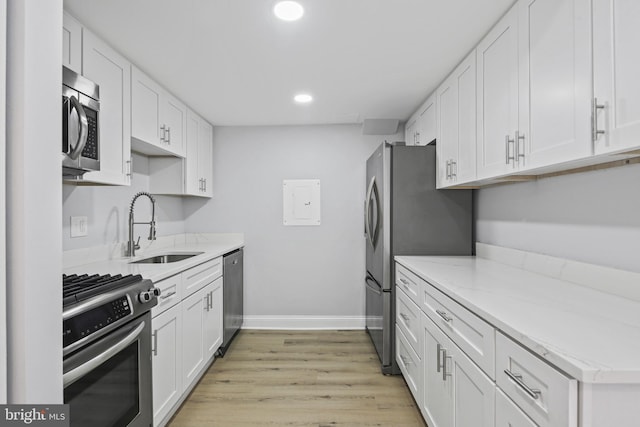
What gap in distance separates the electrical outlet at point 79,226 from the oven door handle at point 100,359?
3.25 ft

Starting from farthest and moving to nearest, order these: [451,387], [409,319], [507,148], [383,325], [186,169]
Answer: [186,169], [383,325], [409,319], [507,148], [451,387]

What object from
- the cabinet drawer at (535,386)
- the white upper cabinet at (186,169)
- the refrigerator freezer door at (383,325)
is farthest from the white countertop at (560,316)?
the white upper cabinet at (186,169)

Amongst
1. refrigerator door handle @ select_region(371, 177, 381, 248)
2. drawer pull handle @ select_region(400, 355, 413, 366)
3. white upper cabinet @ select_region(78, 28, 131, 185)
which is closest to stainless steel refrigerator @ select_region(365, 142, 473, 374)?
refrigerator door handle @ select_region(371, 177, 381, 248)

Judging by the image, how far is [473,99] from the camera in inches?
81.5

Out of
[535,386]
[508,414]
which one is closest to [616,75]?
[535,386]

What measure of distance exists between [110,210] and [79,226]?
1.11ft

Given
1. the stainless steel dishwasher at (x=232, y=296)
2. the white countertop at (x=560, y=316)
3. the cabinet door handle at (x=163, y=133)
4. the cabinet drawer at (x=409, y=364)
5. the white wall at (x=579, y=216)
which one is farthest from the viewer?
the stainless steel dishwasher at (x=232, y=296)

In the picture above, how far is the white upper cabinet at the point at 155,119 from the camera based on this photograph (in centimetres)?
226

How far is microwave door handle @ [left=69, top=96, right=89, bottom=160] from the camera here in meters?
1.43

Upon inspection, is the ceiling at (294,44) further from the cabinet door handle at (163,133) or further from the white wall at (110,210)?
the white wall at (110,210)

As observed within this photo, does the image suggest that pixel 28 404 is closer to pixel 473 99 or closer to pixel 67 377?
pixel 67 377

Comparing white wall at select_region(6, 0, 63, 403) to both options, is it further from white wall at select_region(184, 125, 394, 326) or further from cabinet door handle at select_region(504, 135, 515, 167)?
white wall at select_region(184, 125, 394, 326)

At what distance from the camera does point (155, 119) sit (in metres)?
2.51

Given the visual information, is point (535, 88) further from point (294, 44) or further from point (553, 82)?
point (294, 44)
